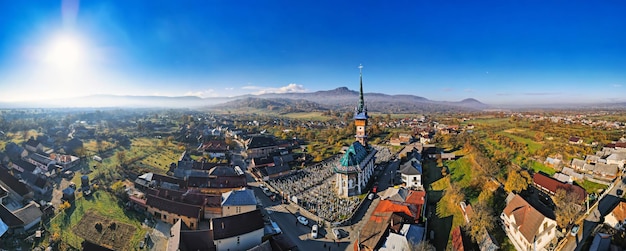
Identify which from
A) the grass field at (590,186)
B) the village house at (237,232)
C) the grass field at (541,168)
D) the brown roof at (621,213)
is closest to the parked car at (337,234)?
the village house at (237,232)

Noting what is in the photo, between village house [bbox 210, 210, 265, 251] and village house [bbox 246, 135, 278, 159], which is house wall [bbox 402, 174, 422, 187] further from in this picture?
village house [bbox 246, 135, 278, 159]

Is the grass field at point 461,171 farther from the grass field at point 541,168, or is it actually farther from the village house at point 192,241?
the village house at point 192,241

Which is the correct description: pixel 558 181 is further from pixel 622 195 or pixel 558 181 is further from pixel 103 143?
pixel 103 143

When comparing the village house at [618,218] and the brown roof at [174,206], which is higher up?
the village house at [618,218]

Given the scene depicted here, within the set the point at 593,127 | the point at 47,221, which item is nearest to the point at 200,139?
the point at 47,221

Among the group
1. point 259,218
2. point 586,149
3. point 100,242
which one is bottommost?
point 100,242

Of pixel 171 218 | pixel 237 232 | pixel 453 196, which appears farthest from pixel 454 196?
pixel 171 218

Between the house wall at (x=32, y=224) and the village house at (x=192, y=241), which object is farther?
the house wall at (x=32, y=224)
